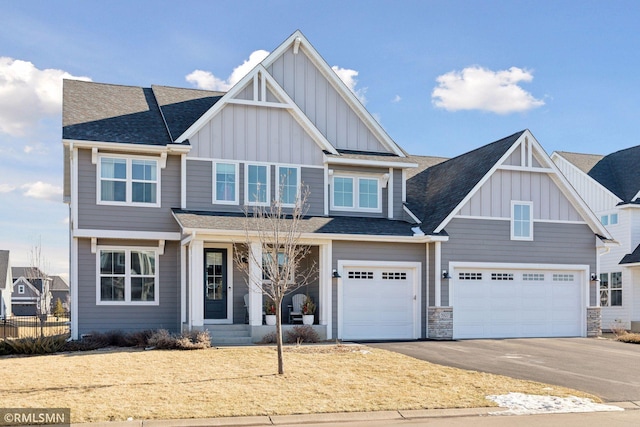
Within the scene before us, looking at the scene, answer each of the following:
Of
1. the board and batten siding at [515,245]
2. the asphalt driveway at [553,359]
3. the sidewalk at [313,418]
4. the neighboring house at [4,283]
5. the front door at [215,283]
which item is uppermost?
the board and batten siding at [515,245]

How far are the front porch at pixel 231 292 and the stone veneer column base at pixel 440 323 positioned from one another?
11.7 feet

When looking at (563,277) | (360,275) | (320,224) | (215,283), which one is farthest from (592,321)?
(215,283)

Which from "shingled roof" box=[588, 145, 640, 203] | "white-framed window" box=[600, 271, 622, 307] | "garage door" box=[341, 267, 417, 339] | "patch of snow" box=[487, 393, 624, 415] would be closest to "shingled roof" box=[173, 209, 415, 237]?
"garage door" box=[341, 267, 417, 339]

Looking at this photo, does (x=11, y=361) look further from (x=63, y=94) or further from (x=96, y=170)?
(x=63, y=94)

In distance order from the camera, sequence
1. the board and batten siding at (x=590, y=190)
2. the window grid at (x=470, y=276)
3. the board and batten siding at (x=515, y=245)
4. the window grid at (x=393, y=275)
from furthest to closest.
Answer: the board and batten siding at (x=590, y=190) < the window grid at (x=470, y=276) < the board and batten siding at (x=515, y=245) < the window grid at (x=393, y=275)

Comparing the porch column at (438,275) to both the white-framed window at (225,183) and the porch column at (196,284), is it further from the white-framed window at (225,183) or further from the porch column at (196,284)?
the porch column at (196,284)

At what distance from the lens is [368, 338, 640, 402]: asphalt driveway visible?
45.3ft

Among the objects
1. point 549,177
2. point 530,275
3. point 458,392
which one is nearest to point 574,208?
point 549,177

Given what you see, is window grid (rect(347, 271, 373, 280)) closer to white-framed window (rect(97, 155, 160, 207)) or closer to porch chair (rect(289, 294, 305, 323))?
porch chair (rect(289, 294, 305, 323))

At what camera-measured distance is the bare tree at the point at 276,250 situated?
47.2ft

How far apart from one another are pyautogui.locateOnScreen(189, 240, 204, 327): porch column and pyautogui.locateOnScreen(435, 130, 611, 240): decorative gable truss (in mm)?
8915

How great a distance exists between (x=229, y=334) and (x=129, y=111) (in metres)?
8.74

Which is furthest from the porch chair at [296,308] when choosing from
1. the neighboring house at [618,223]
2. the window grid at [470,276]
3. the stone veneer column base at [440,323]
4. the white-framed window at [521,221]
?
the neighboring house at [618,223]

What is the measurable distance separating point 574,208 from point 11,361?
19132mm
